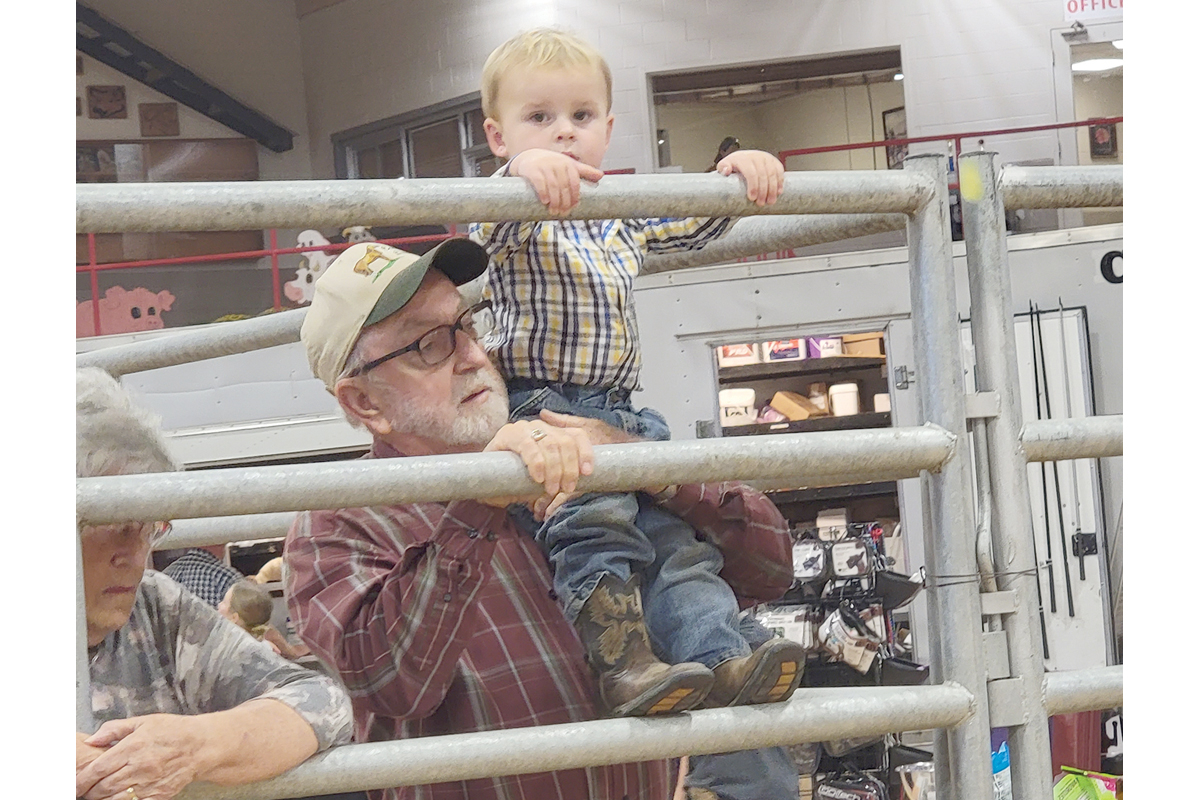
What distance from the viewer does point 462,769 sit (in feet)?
3.37

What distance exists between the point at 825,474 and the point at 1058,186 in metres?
0.38

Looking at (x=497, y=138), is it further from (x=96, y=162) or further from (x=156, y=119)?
(x=156, y=119)

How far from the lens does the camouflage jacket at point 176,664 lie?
1168 mm

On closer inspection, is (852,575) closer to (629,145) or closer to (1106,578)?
(1106,578)

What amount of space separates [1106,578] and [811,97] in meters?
7.20

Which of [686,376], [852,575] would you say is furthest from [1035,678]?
[686,376]

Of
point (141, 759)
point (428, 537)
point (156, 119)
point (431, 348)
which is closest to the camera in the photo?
point (141, 759)

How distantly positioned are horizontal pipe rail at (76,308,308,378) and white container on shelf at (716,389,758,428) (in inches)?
262

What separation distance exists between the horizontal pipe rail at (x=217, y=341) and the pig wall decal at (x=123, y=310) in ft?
27.3

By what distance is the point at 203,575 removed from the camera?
4426mm

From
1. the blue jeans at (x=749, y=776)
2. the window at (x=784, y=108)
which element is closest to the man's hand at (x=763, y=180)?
the blue jeans at (x=749, y=776)

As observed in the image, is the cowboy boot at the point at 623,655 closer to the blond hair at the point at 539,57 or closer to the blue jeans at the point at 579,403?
the blue jeans at the point at 579,403

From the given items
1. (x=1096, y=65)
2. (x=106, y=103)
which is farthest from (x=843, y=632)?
(x=106, y=103)

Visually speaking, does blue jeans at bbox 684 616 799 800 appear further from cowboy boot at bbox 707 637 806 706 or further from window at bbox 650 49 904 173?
window at bbox 650 49 904 173
